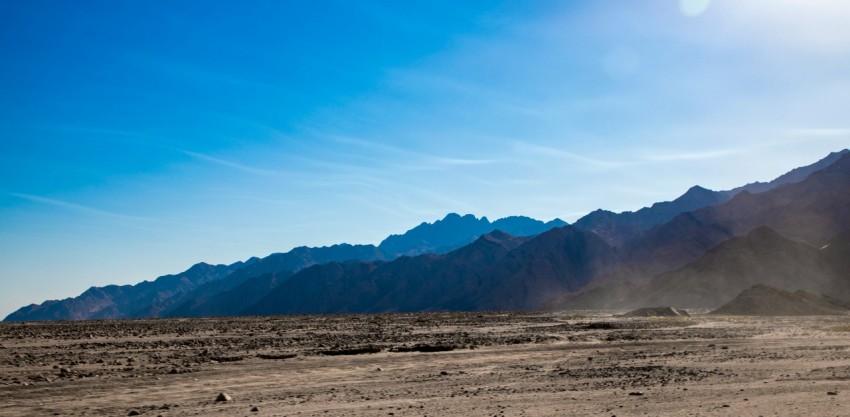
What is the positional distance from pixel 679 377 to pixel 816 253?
125 metres

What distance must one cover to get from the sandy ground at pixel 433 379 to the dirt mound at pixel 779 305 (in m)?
49.6

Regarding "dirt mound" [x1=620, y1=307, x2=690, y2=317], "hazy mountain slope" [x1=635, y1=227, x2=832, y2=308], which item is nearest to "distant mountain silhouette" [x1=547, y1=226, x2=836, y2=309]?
"hazy mountain slope" [x1=635, y1=227, x2=832, y2=308]

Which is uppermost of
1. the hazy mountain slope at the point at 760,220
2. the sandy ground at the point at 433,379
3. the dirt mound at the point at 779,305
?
the hazy mountain slope at the point at 760,220

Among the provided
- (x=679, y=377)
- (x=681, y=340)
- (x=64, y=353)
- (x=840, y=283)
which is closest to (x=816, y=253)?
(x=840, y=283)

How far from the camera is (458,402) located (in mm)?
13984

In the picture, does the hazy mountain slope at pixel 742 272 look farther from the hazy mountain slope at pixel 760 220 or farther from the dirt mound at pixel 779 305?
the dirt mound at pixel 779 305

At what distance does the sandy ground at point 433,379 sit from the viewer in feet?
43.2

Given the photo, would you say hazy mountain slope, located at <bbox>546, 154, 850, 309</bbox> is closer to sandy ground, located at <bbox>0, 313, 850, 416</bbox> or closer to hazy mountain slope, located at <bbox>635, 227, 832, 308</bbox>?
hazy mountain slope, located at <bbox>635, 227, 832, 308</bbox>

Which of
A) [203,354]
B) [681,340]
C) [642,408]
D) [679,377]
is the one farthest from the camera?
[681,340]

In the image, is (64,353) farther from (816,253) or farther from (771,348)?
(816,253)

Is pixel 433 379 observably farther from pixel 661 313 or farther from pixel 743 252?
pixel 743 252

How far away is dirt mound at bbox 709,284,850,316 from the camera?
71375mm

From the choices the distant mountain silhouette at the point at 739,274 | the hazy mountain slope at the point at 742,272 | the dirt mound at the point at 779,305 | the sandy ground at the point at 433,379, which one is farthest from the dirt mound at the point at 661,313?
the hazy mountain slope at the point at 742,272

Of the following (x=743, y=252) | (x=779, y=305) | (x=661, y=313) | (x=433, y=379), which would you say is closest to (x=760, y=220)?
(x=743, y=252)
